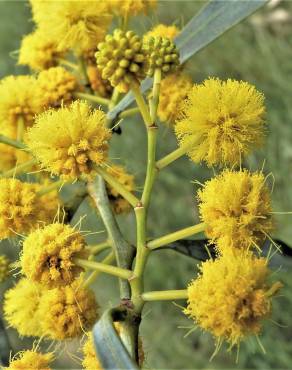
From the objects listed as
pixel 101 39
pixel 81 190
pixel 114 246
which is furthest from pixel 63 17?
pixel 114 246

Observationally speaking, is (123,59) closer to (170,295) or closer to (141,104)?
(141,104)

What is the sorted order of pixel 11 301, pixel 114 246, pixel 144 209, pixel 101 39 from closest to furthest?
pixel 144 209 < pixel 114 246 < pixel 11 301 < pixel 101 39

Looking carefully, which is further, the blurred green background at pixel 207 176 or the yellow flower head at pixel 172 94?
the blurred green background at pixel 207 176

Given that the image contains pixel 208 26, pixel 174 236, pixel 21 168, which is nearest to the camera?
pixel 174 236

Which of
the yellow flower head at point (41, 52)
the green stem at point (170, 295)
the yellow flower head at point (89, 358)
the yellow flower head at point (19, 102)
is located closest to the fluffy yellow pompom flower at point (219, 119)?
the green stem at point (170, 295)

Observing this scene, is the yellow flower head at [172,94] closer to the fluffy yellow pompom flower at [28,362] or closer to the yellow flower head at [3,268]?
the yellow flower head at [3,268]

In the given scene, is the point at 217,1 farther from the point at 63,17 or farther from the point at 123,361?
the point at 123,361

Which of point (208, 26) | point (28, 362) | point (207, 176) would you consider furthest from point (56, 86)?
point (207, 176)
